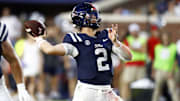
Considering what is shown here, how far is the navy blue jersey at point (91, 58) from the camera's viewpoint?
5.08 metres

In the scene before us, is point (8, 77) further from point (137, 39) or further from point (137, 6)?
point (137, 6)

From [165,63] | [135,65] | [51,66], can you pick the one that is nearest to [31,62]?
[51,66]

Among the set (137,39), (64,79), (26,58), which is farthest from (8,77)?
(137,39)

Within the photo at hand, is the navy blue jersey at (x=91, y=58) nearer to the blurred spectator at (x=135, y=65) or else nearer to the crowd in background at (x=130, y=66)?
the crowd in background at (x=130, y=66)

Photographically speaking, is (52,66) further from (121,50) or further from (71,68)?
(121,50)

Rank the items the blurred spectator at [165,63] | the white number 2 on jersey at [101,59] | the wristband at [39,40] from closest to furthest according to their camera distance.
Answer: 1. the wristband at [39,40]
2. the white number 2 on jersey at [101,59]
3. the blurred spectator at [165,63]

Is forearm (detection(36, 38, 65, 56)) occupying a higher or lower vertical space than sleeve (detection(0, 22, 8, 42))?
lower

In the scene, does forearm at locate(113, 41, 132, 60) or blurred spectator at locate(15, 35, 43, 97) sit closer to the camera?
forearm at locate(113, 41, 132, 60)

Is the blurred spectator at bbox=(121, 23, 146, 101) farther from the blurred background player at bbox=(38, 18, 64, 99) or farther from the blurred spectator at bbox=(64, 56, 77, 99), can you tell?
the blurred background player at bbox=(38, 18, 64, 99)

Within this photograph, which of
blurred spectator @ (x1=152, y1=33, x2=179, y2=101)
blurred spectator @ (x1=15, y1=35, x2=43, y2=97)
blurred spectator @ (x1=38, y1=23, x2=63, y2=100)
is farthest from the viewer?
blurred spectator @ (x1=38, y1=23, x2=63, y2=100)

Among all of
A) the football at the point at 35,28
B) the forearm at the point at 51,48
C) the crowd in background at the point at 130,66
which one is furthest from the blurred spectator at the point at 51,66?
the forearm at the point at 51,48

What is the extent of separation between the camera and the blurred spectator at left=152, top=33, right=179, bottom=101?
11.4m

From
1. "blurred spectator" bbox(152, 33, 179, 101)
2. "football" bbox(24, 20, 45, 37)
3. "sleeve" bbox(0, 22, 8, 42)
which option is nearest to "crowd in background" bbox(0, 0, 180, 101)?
"blurred spectator" bbox(152, 33, 179, 101)

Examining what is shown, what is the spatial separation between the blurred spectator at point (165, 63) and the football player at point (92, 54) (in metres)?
6.34
